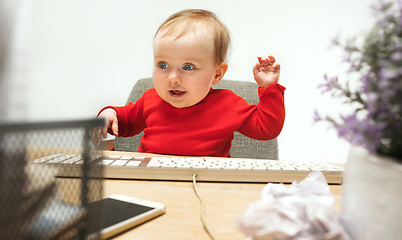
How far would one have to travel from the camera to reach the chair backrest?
1.27m

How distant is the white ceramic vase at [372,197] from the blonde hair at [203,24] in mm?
665

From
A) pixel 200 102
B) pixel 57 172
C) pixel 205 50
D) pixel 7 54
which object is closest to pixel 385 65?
pixel 57 172

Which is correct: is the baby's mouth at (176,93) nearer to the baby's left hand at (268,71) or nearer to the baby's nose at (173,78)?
the baby's nose at (173,78)

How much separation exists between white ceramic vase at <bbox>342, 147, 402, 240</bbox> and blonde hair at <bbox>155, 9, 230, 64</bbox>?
66cm

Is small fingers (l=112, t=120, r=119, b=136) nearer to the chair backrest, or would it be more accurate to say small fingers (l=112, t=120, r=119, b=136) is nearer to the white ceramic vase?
the chair backrest

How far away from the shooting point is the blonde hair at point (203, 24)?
34.0 inches

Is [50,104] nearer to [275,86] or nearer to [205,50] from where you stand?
[205,50]

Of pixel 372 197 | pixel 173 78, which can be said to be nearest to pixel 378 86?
pixel 372 197

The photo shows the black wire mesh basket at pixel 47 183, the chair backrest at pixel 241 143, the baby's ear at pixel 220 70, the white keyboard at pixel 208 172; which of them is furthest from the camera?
the chair backrest at pixel 241 143

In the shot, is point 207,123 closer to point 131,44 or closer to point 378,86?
A: point 378,86

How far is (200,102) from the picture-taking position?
1.04 meters

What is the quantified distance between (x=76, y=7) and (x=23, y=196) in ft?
6.12

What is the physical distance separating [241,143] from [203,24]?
0.57 meters

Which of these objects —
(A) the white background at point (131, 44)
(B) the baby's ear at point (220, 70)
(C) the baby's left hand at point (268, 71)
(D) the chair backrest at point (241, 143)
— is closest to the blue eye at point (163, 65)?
(B) the baby's ear at point (220, 70)
